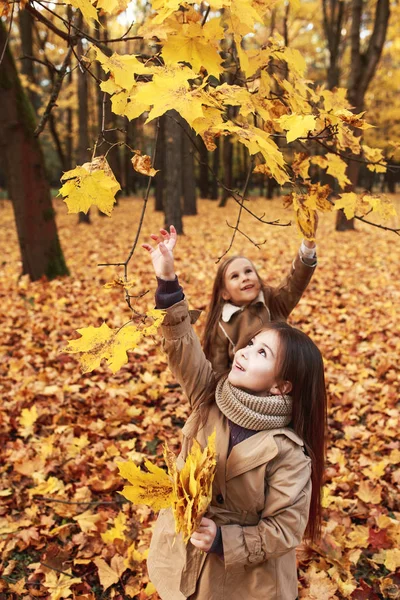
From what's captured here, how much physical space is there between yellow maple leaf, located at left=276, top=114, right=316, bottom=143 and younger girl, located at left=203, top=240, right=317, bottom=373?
121cm

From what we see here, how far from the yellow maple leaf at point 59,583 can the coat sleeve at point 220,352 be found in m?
1.29

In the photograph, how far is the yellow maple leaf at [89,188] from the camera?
1335 millimetres

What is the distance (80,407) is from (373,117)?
21423 millimetres

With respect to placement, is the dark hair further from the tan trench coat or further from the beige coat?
the tan trench coat

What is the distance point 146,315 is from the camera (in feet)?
4.45

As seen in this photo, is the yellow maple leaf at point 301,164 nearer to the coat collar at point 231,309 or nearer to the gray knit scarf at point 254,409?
the coat collar at point 231,309

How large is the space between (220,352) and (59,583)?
56.1 inches

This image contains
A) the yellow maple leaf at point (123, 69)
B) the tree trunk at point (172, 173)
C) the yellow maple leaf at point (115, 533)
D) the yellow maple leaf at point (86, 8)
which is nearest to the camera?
the yellow maple leaf at point (86, 8)

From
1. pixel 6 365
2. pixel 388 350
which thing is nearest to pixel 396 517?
pixel 388 350

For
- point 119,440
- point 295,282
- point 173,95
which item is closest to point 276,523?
point 173,95

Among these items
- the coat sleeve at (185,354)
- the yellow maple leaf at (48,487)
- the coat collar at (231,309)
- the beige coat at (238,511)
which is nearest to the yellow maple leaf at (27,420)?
the yellow maple leaf at (48,487)

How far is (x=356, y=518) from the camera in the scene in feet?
8.41

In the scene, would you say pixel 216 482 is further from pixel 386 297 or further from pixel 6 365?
pixel 386 297

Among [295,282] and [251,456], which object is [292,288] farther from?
[251,456]
